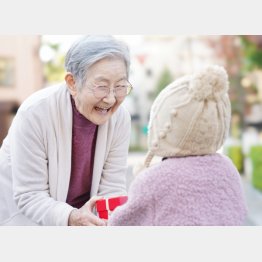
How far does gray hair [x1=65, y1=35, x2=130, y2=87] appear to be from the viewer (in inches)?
54.2

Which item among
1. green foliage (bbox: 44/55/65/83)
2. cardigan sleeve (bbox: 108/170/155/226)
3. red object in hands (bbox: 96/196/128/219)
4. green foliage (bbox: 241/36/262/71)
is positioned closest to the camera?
cardigan sleeve (bbox: 108/170/155/226)

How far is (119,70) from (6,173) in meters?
0.49

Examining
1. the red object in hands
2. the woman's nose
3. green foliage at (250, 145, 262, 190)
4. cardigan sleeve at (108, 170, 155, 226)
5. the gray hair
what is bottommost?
green foliage at (250, 145, 262, 190)

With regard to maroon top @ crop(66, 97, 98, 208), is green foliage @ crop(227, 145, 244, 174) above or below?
below

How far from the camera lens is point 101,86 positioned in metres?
1.39

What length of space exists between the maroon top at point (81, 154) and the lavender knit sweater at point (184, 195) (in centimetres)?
46

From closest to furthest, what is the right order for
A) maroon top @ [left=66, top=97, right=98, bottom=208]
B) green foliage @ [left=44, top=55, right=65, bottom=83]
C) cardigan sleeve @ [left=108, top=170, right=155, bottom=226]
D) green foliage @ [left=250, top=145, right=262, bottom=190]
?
cardigan sleeve @ [left=108, top=170, right=155, bottom=226]
maroon top @ [left=66, top=97, right=98, bottom=208]
green foliage @ [left=250, top=145, right=262, bottom=190]
green foliage @ [left=44, top=55, right=65, bottom=83]

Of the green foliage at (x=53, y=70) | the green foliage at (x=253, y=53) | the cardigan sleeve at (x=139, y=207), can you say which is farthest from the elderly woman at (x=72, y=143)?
the green foliage at (x=53, y=70)

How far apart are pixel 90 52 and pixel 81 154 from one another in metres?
0.31

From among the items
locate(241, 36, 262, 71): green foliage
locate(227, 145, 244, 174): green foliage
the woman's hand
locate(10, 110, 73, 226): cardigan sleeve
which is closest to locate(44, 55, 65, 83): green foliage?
locate(227, 145, 244, 174): green foliage

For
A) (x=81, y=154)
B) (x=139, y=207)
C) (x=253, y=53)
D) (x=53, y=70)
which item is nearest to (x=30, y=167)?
(x=81, y=154)

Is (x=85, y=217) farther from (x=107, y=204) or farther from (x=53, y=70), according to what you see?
(x=53, y=70)

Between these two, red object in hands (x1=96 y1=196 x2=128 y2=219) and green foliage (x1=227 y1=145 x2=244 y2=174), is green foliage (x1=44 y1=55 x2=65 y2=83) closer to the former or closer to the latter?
green foliage (x1=227 y1=145 x2=244 y2=174)

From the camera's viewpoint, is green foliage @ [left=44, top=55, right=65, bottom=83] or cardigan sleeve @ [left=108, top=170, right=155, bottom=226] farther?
green foliage @ [left=44, top=55, right=65, bottom=83]
